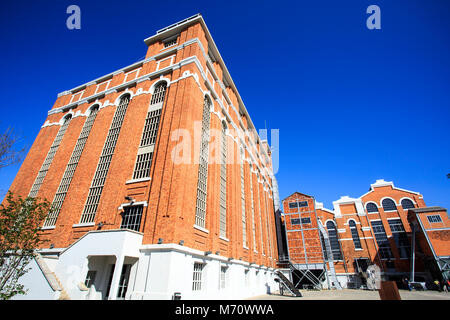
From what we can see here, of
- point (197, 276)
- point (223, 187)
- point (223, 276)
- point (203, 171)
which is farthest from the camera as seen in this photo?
point (223, 187)

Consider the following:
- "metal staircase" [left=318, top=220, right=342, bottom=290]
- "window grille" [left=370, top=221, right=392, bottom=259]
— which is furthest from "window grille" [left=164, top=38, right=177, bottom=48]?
"window grille" [left=370, top=221, right=392, bottom=259]

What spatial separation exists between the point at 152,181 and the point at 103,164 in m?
5.66

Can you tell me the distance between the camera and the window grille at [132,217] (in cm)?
1197

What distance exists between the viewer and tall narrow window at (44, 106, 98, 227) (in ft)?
Answer: 49.0

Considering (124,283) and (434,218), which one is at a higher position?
(434,218)

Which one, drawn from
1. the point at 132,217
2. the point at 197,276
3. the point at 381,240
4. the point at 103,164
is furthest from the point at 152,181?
the point at 381,240

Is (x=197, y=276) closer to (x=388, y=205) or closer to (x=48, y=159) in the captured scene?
(x=48, y=159)

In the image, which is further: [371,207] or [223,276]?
[371,207]

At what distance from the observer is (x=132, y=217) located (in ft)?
40.4

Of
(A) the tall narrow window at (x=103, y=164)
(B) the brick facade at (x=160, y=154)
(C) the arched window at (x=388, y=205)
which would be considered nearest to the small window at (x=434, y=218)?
(C) the arched window at (x=388, y=205)

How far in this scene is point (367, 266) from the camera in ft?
101

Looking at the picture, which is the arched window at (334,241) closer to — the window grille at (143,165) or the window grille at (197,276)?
the window grille at (197,276)
